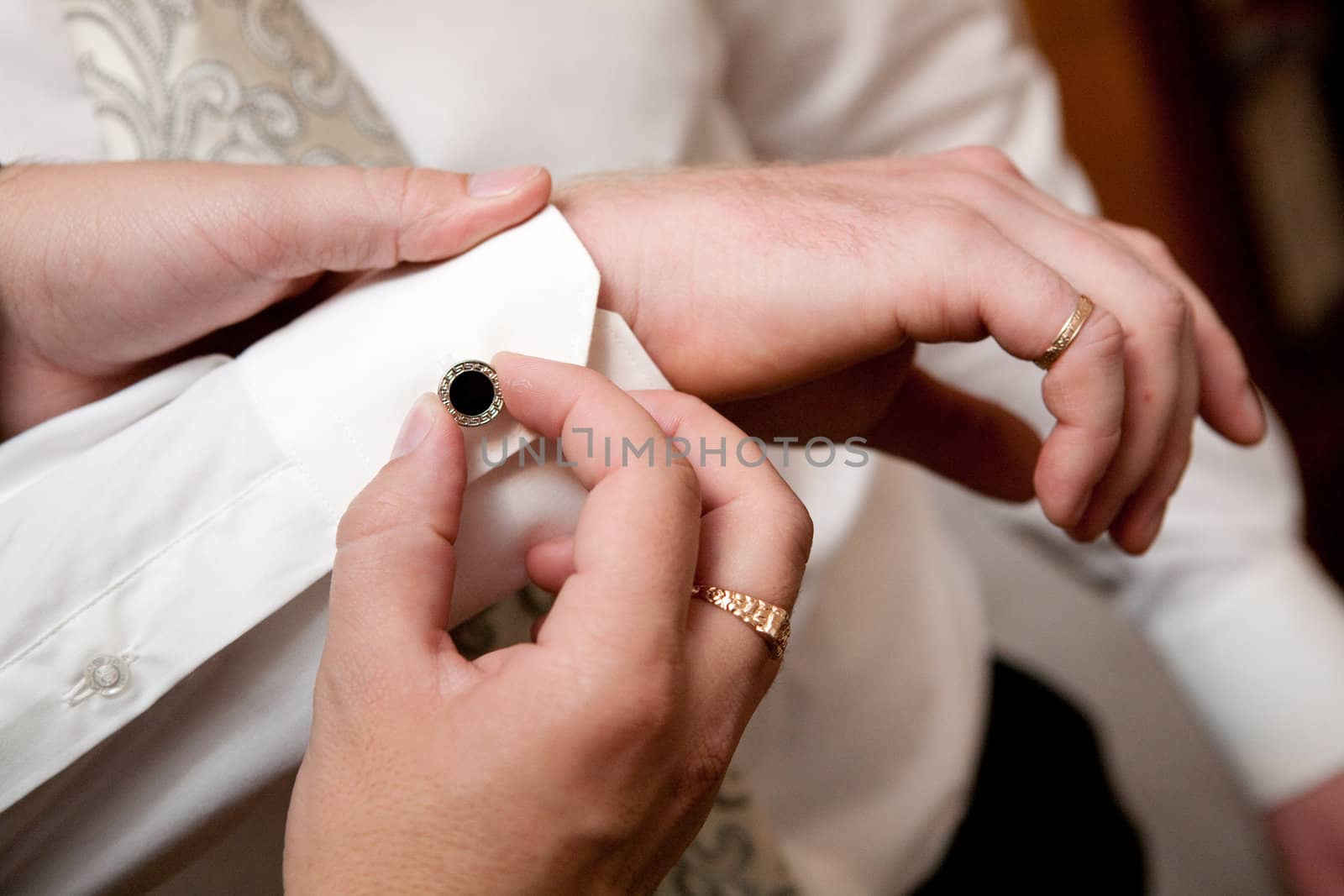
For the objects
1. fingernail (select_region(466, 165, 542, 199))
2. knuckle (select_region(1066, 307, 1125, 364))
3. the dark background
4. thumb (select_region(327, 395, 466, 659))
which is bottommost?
the dark background

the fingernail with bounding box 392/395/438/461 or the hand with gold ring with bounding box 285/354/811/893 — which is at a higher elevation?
the fingernail with bounding box 392/395/438/461

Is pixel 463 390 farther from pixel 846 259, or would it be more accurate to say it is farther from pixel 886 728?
pixel 886 728

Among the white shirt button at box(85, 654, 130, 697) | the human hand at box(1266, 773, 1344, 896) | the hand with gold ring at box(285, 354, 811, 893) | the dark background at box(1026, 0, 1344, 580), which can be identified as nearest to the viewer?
the hand with gold ring at box(285, 354, 811, 893)

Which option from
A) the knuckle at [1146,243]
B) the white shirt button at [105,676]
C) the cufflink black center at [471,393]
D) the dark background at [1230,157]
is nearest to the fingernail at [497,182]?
the cufflink black center at [471,393]

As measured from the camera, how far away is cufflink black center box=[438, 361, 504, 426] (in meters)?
0.49

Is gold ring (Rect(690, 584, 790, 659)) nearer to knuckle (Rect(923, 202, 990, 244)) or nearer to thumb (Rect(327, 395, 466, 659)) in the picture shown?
thumb (Rect(327, 395, 466, 659))

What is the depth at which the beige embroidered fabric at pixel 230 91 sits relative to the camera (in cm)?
63

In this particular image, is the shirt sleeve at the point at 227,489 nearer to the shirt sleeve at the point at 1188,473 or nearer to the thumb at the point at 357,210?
the thumb at the point at 357,210

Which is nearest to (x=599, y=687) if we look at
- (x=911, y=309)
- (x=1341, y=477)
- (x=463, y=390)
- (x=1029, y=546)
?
(x=463, y=390)

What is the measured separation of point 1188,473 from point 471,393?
83 centimetres

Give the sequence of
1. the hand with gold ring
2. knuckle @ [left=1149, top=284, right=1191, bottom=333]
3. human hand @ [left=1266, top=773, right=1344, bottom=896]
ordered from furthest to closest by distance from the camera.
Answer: human hand @ [left=1266, top=773, right=1344, bottom=896] < knuckle @ [left=1149, top=284, right=1191, bottom=333] < the hand with gold ring

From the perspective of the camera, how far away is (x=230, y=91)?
2.12 ft

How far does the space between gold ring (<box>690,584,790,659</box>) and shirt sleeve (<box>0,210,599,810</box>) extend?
128mm

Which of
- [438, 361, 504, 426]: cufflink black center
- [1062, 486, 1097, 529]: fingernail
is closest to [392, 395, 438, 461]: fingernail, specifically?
[438, 361, 504, 426]: cufflink black center
